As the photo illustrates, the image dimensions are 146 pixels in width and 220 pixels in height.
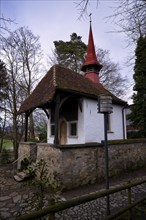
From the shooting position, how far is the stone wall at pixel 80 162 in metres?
6.53

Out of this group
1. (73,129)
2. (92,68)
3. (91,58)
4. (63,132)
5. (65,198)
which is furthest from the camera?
(91,58)

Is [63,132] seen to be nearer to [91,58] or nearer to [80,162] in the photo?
[80,162]

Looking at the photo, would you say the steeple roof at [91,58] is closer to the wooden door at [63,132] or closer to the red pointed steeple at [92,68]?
the red pointed steeple at [92,68]

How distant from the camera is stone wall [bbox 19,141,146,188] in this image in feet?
21.4

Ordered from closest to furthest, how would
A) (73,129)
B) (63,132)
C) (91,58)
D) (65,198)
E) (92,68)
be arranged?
(65,198) < (73,129) < (63,132) < (92,68) < (91,58)

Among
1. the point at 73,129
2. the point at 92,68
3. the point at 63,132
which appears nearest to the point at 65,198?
the point at 73,129

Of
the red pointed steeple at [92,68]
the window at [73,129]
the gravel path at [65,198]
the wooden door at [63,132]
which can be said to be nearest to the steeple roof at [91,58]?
the red pointed steeple at [92,68]

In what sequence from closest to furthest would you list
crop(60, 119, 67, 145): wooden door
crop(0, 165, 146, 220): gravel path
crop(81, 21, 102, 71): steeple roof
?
1. crop(0, 165, 146, 220): gravel path
2. crop(60, 119, 67, 145): wooden door
3. crop(81, 21, 102, 71): steeple roof

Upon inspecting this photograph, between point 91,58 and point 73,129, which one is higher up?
point 91,58

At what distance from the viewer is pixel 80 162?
7.04m

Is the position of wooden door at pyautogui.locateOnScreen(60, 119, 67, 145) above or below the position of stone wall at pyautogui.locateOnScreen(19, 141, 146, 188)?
above

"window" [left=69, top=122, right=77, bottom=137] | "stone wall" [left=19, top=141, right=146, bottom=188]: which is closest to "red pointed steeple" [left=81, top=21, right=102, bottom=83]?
"window" [left=69, top=122, right=77, bottom=137]

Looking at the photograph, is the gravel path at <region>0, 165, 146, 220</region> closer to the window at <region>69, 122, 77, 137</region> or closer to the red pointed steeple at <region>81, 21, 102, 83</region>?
the window at <region>69, 122, 77, 137</region>

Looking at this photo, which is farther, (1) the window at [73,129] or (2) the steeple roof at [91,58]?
(2) the steeple roof at [91,58]
